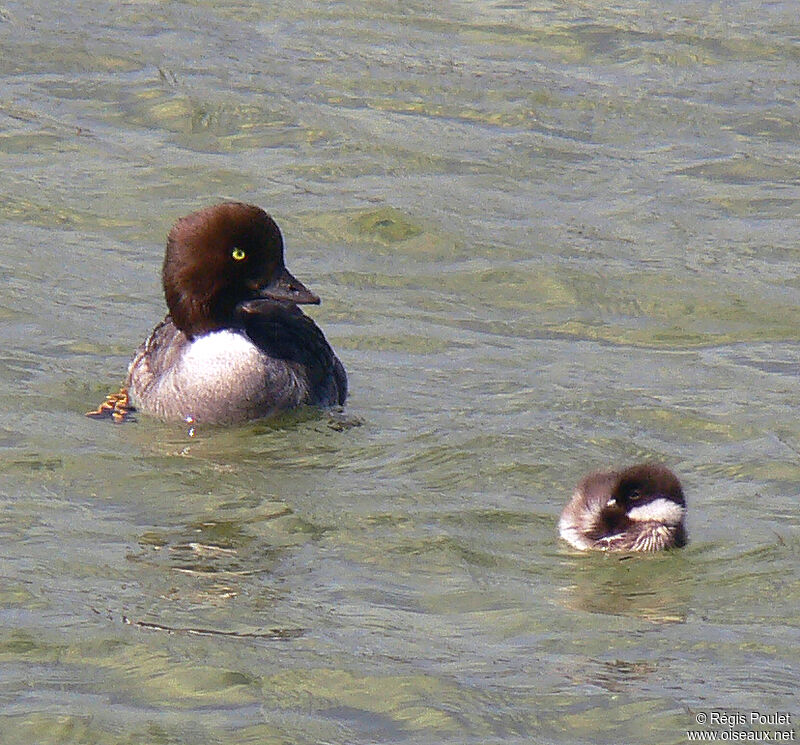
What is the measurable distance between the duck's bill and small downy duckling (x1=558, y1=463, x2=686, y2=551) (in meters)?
2.13

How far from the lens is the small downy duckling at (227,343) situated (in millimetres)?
10133

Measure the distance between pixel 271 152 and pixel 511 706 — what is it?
24.7 ft

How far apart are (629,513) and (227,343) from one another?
2844 mm

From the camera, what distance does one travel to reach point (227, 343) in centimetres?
1045

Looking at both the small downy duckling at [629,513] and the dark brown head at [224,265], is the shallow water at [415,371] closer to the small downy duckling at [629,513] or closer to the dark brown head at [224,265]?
the small downy duckling at [629,513]

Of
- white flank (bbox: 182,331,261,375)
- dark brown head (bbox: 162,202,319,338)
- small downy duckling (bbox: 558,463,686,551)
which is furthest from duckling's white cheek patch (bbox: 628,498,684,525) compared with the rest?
white flank (bbox: 182,331,261,375)

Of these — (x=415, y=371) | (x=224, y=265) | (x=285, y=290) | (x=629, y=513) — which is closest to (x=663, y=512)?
(x=629, y=513)

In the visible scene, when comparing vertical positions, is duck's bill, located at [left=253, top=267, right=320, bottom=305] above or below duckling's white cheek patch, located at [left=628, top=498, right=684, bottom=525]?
above

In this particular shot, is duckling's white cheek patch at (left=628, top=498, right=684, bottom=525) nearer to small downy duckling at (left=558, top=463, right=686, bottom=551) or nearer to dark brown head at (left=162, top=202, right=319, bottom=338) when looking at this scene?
small downy duckling at (left=558, top=463, right=686, bottom=551)

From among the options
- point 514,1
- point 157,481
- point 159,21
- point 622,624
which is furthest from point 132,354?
point 514,1

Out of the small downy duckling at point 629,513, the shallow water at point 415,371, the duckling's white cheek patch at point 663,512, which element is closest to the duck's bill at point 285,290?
the shallow water at point 415,371

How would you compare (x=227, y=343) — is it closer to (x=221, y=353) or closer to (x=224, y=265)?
(x=221, y=353)

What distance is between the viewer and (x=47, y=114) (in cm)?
1412

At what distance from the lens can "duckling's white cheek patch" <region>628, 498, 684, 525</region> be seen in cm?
837
